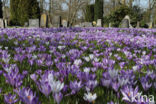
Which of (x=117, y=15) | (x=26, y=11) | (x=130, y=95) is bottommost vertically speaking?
(x=130, y=95)

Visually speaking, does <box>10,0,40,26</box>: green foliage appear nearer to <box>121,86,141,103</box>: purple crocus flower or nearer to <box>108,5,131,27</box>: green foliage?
<box>108,5,131,27</box>: green foliage

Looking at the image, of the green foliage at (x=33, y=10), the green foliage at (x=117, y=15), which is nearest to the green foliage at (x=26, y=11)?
the green foliage at (x=33, y=10)

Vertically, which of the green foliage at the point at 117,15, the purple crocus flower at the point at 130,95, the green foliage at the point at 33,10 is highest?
the green foliage at the point at 33,10

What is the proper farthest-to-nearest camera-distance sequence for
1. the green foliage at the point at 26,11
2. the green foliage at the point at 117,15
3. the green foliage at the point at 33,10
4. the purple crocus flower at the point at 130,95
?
the green foliage at the point at 26,11 → the green foliage at the point at 33,10 → the green foliage at the point at 117,15 → the purple crocus flower at the point at 130,95

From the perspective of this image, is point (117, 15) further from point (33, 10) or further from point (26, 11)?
point (26, 11)

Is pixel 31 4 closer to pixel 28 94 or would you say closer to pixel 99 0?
pixel 99 0

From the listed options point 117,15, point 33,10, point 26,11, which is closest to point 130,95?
point 117,15

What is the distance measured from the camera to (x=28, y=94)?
0.96 meters

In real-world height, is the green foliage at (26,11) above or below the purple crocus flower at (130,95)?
above

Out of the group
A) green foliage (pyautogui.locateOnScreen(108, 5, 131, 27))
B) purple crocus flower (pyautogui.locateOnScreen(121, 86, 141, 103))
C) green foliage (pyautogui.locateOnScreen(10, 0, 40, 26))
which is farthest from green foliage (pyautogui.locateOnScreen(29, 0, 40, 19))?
purple crocus flower (pyautogui.locateOnScreen(121, 86, 141, 103))

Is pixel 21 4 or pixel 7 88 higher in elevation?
pixel 21 4

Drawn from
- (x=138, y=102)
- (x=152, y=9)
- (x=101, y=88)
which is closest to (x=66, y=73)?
(x=101, y=88)

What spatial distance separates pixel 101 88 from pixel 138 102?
0.47 metres

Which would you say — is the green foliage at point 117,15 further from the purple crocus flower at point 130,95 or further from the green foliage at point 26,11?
the purple crocus flower at point 130,95
